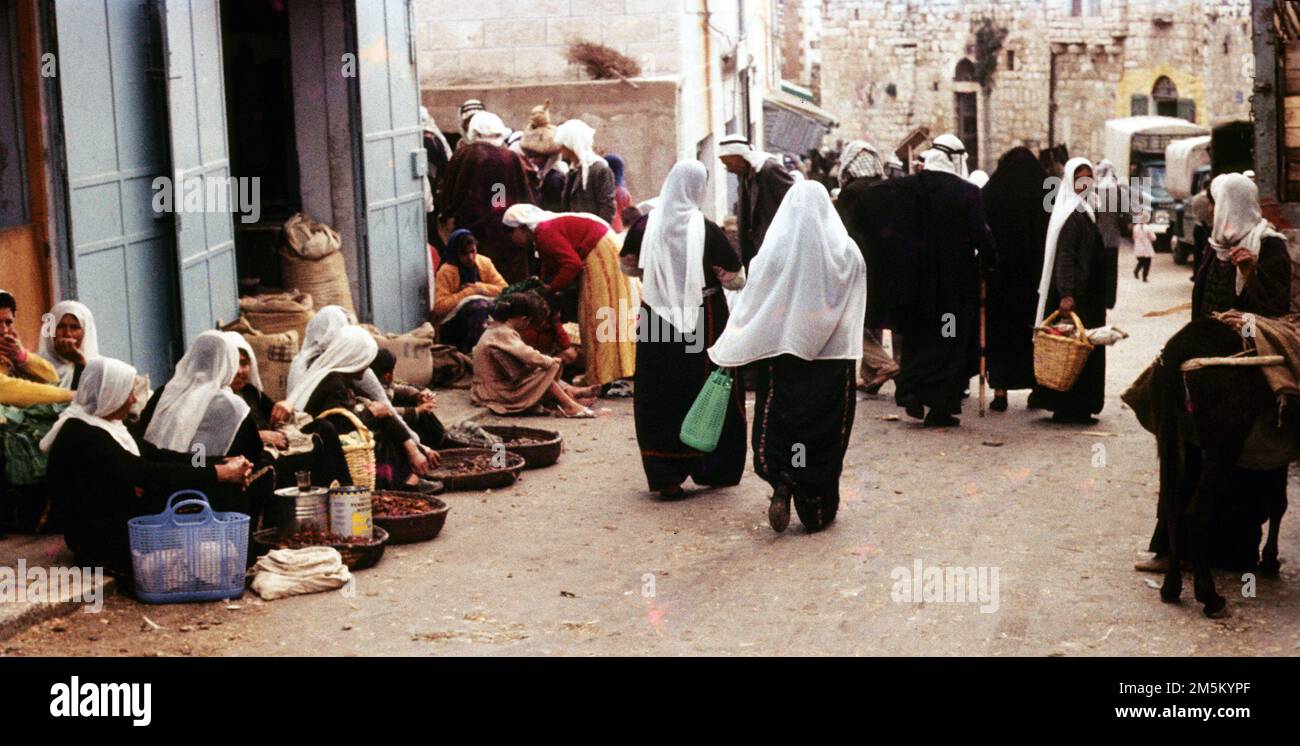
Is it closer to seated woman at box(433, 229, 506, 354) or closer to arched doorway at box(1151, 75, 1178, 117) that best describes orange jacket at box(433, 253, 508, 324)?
seated woman at box(433, 229, 506, 354)

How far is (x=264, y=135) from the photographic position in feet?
42.7

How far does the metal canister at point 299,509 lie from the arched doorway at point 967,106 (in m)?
38.7

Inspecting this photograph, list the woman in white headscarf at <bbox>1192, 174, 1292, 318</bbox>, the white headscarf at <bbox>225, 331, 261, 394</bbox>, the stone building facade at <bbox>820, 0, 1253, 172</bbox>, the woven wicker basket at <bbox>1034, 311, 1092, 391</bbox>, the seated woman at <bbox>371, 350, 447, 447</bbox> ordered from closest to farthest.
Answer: the white headscarf at <bbox>225, 331, 261, 394</bbox> < the woman in white headscarf at <bbox>1192, 174, 1292, 318</bbox> < the seated woman at <bbox>371, 350, 447, 447</bbox> < the woven wicker basket at <bbox>1034, 311, 1092, 391</bbox> < the stone building facade at <bbox>820, 0, 1253, 172</bbox>

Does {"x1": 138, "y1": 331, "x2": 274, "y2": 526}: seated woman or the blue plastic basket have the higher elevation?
{"x1": 138, "y1": 331, "x2": 274, "y2": 526}: seated woman

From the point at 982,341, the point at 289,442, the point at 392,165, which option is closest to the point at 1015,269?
the point at 982,341

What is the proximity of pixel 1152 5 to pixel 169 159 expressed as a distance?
3564 cm

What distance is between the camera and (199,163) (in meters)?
9.41

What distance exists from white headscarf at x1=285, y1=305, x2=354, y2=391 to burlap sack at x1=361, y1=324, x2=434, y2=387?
10.9ft

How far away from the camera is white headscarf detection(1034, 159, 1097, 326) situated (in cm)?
1021

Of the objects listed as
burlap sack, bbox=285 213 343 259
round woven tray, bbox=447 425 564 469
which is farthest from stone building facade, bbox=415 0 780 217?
round woven tray, bbox=447 425 564 469

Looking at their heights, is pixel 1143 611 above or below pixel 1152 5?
below

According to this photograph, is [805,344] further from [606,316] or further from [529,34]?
[529,34]
